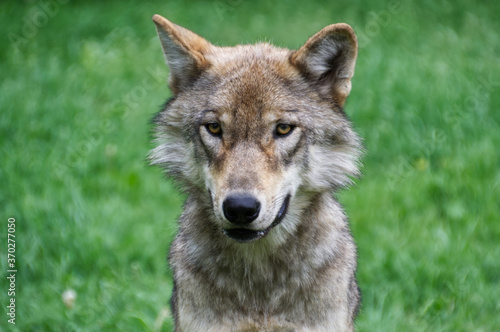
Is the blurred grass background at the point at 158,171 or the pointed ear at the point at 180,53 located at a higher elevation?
the pointed ear at the point at 180,53

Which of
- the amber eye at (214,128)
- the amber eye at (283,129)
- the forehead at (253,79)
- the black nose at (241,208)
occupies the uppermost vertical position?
the forehead at (253,79)

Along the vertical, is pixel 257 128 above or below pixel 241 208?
above

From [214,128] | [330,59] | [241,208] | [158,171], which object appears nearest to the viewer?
[241,208]

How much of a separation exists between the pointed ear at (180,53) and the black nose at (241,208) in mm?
1053

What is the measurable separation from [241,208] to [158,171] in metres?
4.53

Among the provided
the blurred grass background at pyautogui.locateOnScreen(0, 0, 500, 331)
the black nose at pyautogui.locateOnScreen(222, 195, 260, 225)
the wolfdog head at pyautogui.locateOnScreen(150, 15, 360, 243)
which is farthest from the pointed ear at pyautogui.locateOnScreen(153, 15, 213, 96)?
the blurred grass background at pyautogui.locateOnScreen(0, 0, 500, 331)

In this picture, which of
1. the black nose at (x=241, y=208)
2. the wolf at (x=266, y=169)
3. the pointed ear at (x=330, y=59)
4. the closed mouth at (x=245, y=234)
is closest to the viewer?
the black nose at (x=241, y=208)

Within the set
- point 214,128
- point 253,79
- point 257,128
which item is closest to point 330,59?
point 253,79

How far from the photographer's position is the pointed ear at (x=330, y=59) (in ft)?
12.1

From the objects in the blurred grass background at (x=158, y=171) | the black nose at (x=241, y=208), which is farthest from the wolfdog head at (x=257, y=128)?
the blurred grass background at (x=158, y=171)

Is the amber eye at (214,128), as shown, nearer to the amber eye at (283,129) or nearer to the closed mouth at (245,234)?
the amber eye at (283,129)

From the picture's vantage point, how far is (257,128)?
354cm

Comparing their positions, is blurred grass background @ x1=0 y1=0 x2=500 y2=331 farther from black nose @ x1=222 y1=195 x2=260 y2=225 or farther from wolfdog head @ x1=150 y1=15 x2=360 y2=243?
black nose @ x1=222 y1=195 x2=260 y2=225

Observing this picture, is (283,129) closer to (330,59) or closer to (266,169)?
(266,169)
